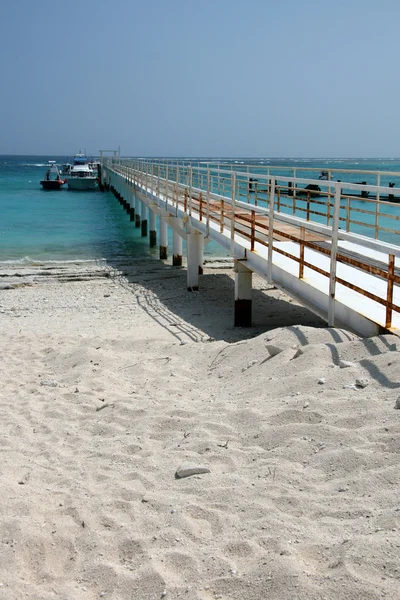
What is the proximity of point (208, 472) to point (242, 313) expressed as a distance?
5.91 metres

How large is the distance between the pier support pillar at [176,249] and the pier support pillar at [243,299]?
6.90 metres

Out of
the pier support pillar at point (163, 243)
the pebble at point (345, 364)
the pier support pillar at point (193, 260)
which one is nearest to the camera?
the pebble at point (345, 364)

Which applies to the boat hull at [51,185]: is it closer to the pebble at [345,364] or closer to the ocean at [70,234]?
the ocean at [70,234]

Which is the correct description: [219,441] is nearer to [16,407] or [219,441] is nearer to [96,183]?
[16,407]

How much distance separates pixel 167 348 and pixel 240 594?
491cm

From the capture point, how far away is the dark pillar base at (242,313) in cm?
967

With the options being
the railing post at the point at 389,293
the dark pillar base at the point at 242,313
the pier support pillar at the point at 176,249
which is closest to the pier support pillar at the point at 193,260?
the pier support pillar at the point at 176,249

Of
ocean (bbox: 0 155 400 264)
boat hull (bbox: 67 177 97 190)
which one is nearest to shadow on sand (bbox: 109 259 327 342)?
ocean (bbox: 0 155 400 264)

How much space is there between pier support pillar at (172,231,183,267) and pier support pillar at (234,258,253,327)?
272 inches

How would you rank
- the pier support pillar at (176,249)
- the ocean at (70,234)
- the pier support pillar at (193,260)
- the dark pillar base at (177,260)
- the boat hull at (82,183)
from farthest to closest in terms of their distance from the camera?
the boat hull at (82,183), the ocean at (70,234), the dark pillar base at (177,260), the pier support pillar at (176,249), the pier support pillar at (193,260)

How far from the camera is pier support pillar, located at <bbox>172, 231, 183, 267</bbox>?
16.5 meters

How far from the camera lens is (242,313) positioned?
9.69 meters

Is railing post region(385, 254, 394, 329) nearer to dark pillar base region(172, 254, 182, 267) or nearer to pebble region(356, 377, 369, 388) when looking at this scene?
pebble region(356, 377, 369, 388)

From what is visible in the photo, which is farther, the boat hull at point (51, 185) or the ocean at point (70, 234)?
the boat hull at point (51, 185)
